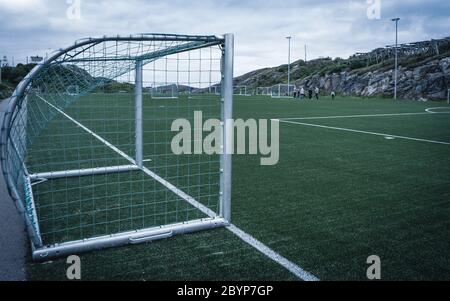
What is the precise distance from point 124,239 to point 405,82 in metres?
48.9

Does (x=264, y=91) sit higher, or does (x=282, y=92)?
(x=264, y=91)

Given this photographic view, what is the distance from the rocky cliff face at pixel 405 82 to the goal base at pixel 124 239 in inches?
1689

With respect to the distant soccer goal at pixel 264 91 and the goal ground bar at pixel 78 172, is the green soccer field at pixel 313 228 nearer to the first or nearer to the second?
the goal ground bar at pixel 78 172

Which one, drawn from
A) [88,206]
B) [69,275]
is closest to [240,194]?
[88,206]

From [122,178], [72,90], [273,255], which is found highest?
[72,90]

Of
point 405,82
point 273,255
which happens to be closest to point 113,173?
point 273,255

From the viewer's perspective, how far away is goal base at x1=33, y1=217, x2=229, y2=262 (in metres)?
3.55

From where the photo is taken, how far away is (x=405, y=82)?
47156 mm

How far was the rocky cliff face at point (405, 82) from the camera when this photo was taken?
43.1 m

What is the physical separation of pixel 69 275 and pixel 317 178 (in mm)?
4174

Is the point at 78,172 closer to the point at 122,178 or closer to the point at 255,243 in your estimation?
the point at 122,178

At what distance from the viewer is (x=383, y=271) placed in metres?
3.32

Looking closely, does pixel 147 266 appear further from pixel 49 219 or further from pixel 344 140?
pixel 344 140

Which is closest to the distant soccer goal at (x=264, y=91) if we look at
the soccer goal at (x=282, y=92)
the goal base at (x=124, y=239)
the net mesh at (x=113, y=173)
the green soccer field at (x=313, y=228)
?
the soccer goal at (x=282, y=92)
